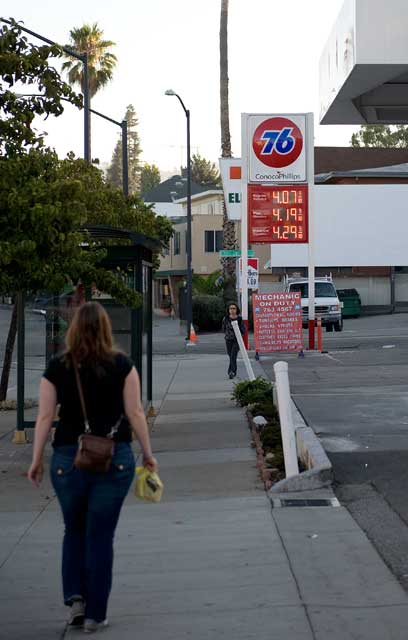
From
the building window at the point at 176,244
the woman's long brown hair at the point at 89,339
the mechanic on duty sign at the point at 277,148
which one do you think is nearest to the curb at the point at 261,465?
the woman's long brown hair at the point at 89,339

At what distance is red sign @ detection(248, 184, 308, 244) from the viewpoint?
27.3m

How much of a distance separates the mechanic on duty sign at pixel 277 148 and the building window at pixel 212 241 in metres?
38.9

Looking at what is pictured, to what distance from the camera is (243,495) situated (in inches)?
394

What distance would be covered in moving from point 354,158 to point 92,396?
6408cm

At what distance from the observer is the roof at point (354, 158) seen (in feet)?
222

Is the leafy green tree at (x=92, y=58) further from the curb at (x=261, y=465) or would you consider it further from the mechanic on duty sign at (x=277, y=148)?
the curb at (x=261, y=465)

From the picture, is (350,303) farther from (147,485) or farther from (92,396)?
(92,396)

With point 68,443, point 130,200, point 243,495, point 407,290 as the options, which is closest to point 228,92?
point 130,200

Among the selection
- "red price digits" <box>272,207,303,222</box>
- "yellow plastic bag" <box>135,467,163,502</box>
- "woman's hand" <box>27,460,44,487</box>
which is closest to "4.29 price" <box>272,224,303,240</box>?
"red price digits" <box>272,207,303,222</box>

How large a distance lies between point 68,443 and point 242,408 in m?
11.6

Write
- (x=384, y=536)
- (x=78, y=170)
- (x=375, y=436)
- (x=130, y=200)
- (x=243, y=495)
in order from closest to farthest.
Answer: (x=384, y=536) < (x=243, y=495) < (x=375, y=436) < (x=78, y=170) < (x=130, y=200)

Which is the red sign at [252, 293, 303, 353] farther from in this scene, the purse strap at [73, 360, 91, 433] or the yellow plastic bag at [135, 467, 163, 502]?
the purse strap at [73, 360, 91, 433]

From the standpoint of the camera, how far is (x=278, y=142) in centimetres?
2850

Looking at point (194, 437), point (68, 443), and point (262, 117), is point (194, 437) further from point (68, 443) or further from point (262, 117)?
point (262, 117)
